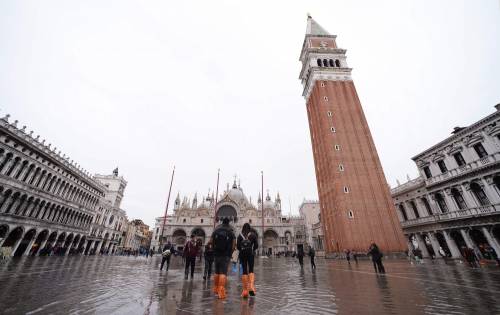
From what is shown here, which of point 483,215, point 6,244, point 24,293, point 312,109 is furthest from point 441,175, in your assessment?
point 6,244

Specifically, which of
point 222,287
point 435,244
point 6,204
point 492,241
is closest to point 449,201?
point 492,241

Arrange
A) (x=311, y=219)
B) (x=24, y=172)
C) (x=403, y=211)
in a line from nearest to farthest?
(x=24, y=172)
(x=403, y=211)
(x=311, y=219)

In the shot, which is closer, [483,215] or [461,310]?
[461,310]

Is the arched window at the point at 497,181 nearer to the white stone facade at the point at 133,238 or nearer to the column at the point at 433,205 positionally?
the column at the point at 433,205

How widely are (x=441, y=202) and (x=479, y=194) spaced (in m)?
4.71

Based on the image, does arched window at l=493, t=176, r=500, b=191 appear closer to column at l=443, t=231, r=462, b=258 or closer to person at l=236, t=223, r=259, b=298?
column at l=443, t=231, r=462, b=258

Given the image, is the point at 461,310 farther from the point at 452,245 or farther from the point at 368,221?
the point at 452,245

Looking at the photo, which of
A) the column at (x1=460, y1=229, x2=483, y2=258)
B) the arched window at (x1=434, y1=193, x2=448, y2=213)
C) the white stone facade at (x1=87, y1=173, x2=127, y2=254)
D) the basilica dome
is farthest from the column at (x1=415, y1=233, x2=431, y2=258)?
the white stone facade at (x1=87, y1=173, x2=127, y2=254)

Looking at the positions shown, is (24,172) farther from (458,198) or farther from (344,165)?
(458,198)

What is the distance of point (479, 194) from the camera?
2236 centimetres

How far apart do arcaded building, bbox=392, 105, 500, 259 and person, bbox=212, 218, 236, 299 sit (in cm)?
2220

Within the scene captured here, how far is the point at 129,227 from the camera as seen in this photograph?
67.4 metres

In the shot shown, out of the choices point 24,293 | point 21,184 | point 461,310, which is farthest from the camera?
point 21,184

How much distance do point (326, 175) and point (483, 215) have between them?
16.0m
